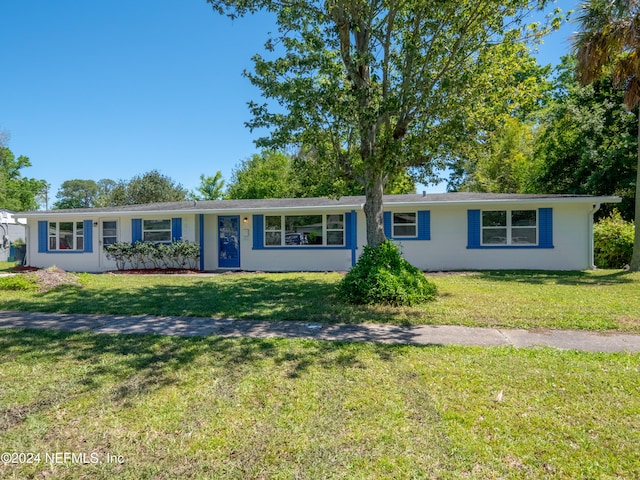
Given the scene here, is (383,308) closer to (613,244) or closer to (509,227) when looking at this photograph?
(509,227)

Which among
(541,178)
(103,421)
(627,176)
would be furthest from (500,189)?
(103,421)

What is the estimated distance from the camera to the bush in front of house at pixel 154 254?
14336mm

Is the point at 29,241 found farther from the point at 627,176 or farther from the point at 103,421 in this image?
the point at 627,176

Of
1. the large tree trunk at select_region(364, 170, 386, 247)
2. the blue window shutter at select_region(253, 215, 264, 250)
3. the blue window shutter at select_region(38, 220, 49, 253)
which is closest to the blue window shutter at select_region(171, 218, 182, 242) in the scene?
the blue window shutter at select_region(253, 215, 264, 250)

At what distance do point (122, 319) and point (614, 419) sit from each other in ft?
21.5

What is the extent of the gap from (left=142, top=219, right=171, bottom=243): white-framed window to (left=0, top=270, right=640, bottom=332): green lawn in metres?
4.40

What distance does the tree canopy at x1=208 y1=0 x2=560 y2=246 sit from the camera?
24.7 feet

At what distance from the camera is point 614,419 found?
2834mm

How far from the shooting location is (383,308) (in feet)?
22.6

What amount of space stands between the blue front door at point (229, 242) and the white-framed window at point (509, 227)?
31.0 ft

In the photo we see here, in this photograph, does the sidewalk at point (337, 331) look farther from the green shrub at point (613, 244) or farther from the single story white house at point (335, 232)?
the green shrub at point (613, 244)

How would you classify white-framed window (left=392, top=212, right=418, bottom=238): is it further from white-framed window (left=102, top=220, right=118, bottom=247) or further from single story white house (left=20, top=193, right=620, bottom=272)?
white-framed window (left=102, top=220, right=118, bottom=247)

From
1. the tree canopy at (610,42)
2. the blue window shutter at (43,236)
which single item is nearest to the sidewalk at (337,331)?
Answer: the tree canopy at (610,42)

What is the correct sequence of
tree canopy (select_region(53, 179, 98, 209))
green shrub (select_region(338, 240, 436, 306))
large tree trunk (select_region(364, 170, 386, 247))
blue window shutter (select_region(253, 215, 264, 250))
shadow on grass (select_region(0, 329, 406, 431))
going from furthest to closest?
tree canopy (select_region(53, 179, 98, 209))
blue window shutter (select_region(253, 215, 264, 250))
large tree trunk (select_region(364, 170, 386, 247))
green shrub (select_region(338, 240, 436, 306))
shadow on grass (select_region(0, 329, 406, 431))
